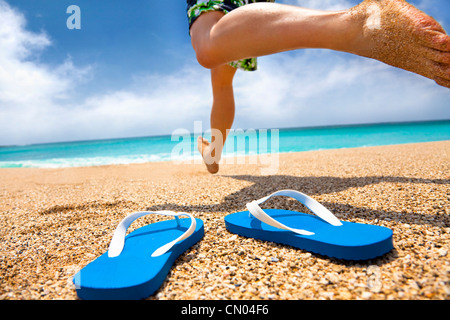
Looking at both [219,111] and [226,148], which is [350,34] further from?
[226,148]

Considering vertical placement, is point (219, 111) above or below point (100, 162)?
above

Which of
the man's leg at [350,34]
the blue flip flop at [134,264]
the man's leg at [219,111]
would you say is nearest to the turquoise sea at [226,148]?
the man's leg at [219,111]

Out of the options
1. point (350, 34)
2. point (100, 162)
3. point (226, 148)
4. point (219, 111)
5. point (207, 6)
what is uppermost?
point (207, 6)

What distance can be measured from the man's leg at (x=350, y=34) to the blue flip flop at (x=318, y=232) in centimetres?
72

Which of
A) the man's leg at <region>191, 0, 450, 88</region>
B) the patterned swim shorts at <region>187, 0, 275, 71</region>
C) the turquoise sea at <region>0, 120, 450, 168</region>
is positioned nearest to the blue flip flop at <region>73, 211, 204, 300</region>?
the man's leg at <region>191, 0, 450, 88</region>

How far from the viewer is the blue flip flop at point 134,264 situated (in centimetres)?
80

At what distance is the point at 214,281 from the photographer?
2.93 ft

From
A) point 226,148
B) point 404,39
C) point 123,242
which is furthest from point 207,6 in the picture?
point 226,148

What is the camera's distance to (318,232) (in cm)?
111

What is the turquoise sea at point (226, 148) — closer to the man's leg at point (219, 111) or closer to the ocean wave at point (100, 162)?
the ocean wave at point (100, 162)

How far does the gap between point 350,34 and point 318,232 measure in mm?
896
